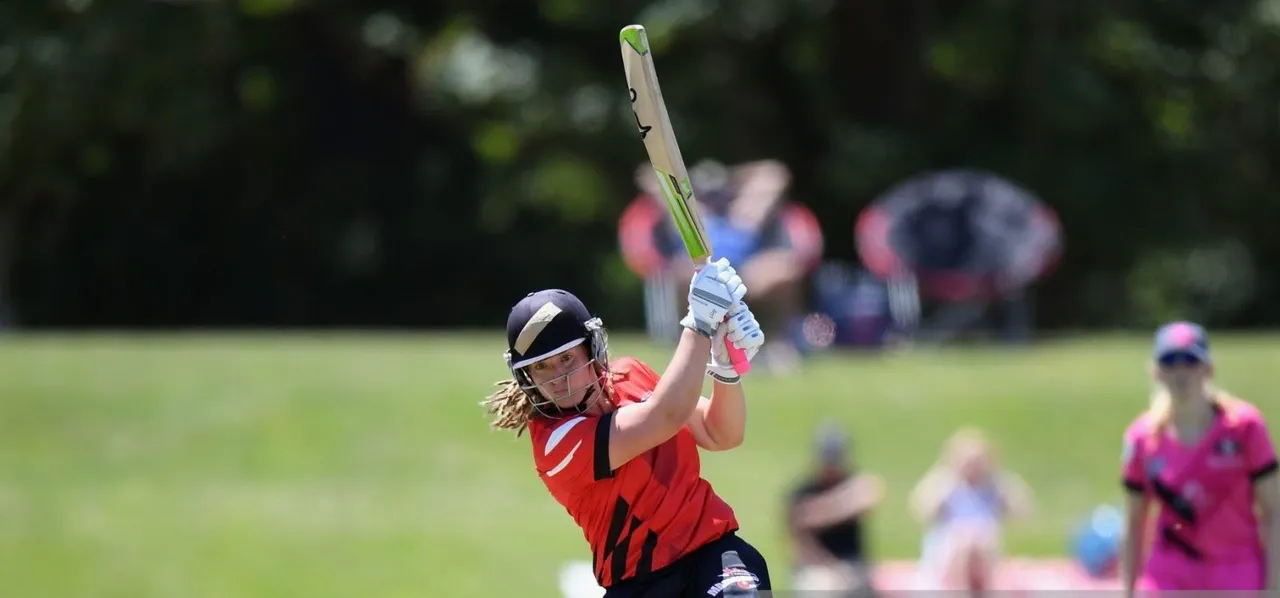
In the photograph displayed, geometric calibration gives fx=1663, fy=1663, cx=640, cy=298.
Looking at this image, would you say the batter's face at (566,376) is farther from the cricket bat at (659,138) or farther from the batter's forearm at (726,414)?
the cricket bat at (659,138)

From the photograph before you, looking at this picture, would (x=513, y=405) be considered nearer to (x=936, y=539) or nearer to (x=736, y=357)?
(x=736, y=357)

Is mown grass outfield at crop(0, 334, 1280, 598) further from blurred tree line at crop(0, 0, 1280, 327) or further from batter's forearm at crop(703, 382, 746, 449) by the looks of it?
blurred tree line at crop(0, 0, 1280, 327)

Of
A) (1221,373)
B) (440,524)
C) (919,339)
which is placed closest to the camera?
(440,524)

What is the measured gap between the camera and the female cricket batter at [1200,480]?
6.39m

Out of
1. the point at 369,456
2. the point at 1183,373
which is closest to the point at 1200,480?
the point at 1183,373

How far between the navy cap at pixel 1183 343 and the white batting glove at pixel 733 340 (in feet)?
8.01

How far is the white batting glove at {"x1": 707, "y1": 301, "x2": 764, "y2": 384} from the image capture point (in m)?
4.60

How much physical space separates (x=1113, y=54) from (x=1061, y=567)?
14562 millimetres

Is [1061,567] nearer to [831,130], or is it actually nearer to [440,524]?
[440,524]

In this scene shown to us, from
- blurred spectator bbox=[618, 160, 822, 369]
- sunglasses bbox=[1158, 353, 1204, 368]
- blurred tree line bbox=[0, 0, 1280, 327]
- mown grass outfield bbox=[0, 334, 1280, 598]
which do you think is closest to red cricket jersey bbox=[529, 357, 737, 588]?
sunglasses bbox=[1158, 353, 1204, 368]

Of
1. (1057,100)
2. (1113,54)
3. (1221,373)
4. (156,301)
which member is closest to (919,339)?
(1221,373)

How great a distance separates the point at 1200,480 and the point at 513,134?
18.6 metres

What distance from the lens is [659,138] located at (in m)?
4.95

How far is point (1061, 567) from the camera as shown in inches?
451
